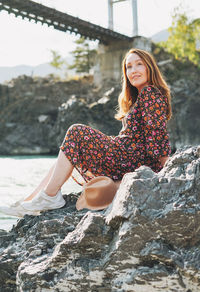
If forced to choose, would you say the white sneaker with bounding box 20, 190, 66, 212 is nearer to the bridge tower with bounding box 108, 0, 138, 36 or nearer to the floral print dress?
the floral print dress

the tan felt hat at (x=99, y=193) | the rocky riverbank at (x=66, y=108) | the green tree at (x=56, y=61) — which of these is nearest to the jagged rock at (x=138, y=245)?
the tan felt hat at (x=99, y=193)

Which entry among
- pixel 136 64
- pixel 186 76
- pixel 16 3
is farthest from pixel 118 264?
pixel 186 76

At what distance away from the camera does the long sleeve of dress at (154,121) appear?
274cm

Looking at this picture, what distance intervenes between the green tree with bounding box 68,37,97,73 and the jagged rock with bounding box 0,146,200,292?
33915 millimetres

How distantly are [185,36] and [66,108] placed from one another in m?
10.2

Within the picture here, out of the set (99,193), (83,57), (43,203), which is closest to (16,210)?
(43,203)

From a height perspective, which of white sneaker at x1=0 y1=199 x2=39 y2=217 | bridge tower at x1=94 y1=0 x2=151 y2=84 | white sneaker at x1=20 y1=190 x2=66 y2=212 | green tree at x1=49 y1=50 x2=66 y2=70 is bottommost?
white sneaker at x1=0 y1=199 x2=39 y2=217

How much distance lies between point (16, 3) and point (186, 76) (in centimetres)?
1139

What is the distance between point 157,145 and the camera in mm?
2807

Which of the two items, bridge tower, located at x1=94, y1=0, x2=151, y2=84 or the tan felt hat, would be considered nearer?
the tan felt hat

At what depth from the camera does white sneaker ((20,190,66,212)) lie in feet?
8.92

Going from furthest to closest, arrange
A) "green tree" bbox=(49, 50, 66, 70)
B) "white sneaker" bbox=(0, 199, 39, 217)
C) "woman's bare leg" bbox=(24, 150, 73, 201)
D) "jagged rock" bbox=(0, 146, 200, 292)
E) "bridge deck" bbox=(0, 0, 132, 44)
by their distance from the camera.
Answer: "green tree" bbox=(49, 50, 66, 70) < "bridge deck" bbox=(0, 0, 132, 44) < "white sneaker" bbox=(0, 199, 39, 217) < "woman's bare leg" bbox=(24, 150, 73, 201) < "jagged rock" bbox=(0, 146, 200, 292)

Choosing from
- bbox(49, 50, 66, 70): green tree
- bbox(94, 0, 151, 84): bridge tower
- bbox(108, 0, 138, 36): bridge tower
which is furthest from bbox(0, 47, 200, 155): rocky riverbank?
bbox(49, 50, 66, 70): green tree

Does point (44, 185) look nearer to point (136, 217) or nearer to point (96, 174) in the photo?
point (96, 174)
